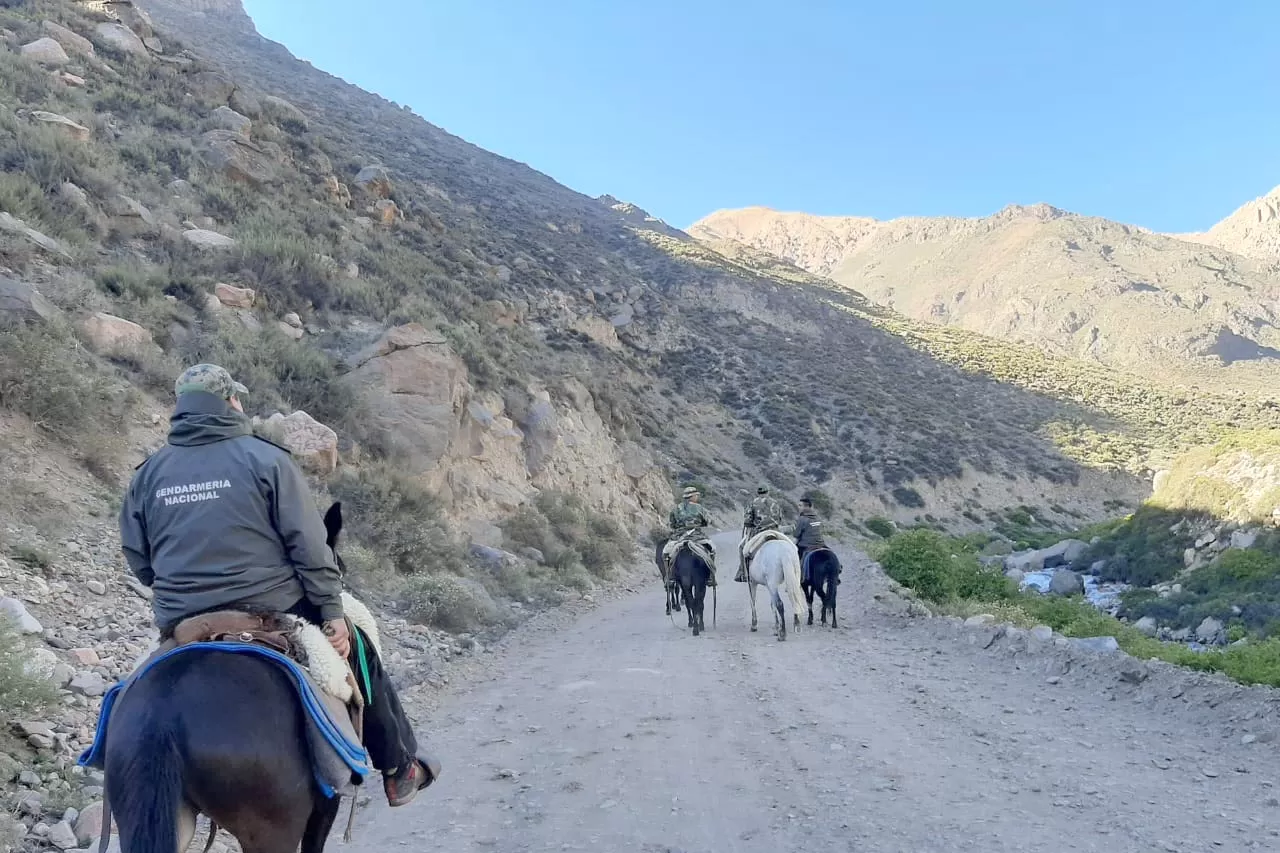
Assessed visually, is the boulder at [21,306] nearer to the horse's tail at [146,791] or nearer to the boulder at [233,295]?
the boulder at [233,295]

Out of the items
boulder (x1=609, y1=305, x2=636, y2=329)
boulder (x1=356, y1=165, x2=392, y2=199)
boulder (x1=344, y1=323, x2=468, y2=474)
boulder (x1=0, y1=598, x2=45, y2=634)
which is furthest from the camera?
boulder (x1=609, y1=305, x2=636, y2=329)

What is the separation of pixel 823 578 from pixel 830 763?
680cm

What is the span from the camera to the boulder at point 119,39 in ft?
84.4

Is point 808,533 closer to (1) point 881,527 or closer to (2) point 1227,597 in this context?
(2) point 1227,597

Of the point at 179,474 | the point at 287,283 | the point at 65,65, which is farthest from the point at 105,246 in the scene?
the point at 179,474

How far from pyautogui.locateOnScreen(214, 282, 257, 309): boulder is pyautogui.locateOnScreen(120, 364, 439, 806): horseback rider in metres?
13.3

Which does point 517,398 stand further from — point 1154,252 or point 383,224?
point 1154,252

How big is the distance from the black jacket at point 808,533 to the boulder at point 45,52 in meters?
23.8

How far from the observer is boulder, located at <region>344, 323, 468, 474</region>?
14781 mm

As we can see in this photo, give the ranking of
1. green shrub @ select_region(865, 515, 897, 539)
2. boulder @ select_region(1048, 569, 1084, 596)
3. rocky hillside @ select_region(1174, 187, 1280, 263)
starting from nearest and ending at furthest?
boulder @ select_region(1048, 569, 1084, 596) → green shrub @ select_region(865, 515, 897, 539) → rocky hillside @ select_region(1174, 187, 1280, 263)

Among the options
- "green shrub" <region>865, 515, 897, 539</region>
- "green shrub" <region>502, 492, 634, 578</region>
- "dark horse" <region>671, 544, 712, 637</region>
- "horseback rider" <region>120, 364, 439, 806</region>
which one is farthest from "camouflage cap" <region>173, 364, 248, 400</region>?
"green shrub" <region>865, 515, 897, 539</region>

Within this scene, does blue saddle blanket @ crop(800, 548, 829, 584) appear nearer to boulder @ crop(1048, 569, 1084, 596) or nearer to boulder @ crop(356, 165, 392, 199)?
boulder @ crop(1048, 569, 1084, 596)

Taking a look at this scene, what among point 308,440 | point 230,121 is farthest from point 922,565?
point 230,121

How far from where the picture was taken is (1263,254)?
551 ft
